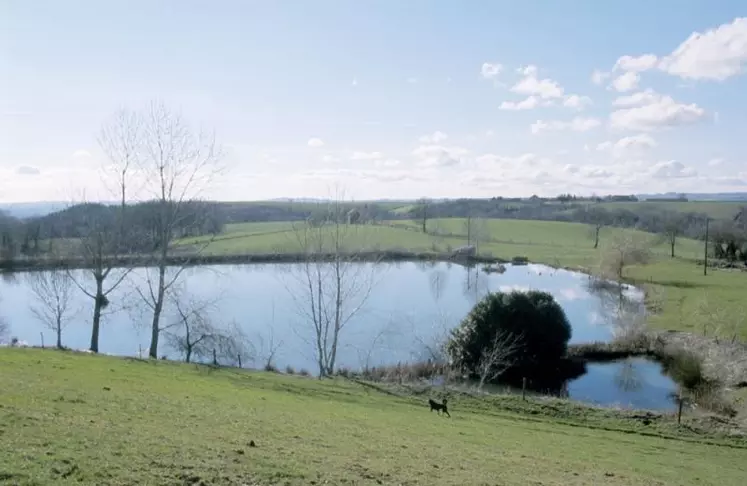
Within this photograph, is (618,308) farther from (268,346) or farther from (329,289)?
(268,346)

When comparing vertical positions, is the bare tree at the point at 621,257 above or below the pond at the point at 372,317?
above

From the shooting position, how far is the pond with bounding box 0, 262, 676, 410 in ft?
135

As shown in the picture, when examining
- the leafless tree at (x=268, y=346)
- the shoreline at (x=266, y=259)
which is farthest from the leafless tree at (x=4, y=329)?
the leafless tree at (x=268, y=346)

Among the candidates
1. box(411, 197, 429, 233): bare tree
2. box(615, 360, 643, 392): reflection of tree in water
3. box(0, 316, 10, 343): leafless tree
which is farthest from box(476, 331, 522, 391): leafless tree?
box(411, 197, 429, 233): bare tree

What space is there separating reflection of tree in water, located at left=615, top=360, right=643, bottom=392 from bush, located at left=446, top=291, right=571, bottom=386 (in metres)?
4.41

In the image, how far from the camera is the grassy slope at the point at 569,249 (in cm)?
5600

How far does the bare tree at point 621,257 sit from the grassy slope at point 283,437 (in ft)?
186

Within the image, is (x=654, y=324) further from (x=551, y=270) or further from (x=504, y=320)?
(x=551, y=270)

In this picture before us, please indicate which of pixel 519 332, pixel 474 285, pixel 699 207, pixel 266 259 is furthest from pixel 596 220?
pixel 519 332

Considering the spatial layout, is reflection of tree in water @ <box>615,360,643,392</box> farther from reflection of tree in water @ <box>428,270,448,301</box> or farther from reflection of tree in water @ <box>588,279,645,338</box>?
reflection of tree in water @ <box>428,270,448,301</box>

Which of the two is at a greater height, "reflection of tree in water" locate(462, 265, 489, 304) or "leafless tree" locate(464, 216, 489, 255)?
"leafless tree" locate(464, 216, 489, 255)

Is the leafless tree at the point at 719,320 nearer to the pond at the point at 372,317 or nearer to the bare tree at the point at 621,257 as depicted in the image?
the pond at the point at 372,317

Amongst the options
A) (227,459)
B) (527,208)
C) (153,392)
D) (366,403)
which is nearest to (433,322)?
(366,403)

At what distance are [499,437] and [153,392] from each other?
10680 mm
